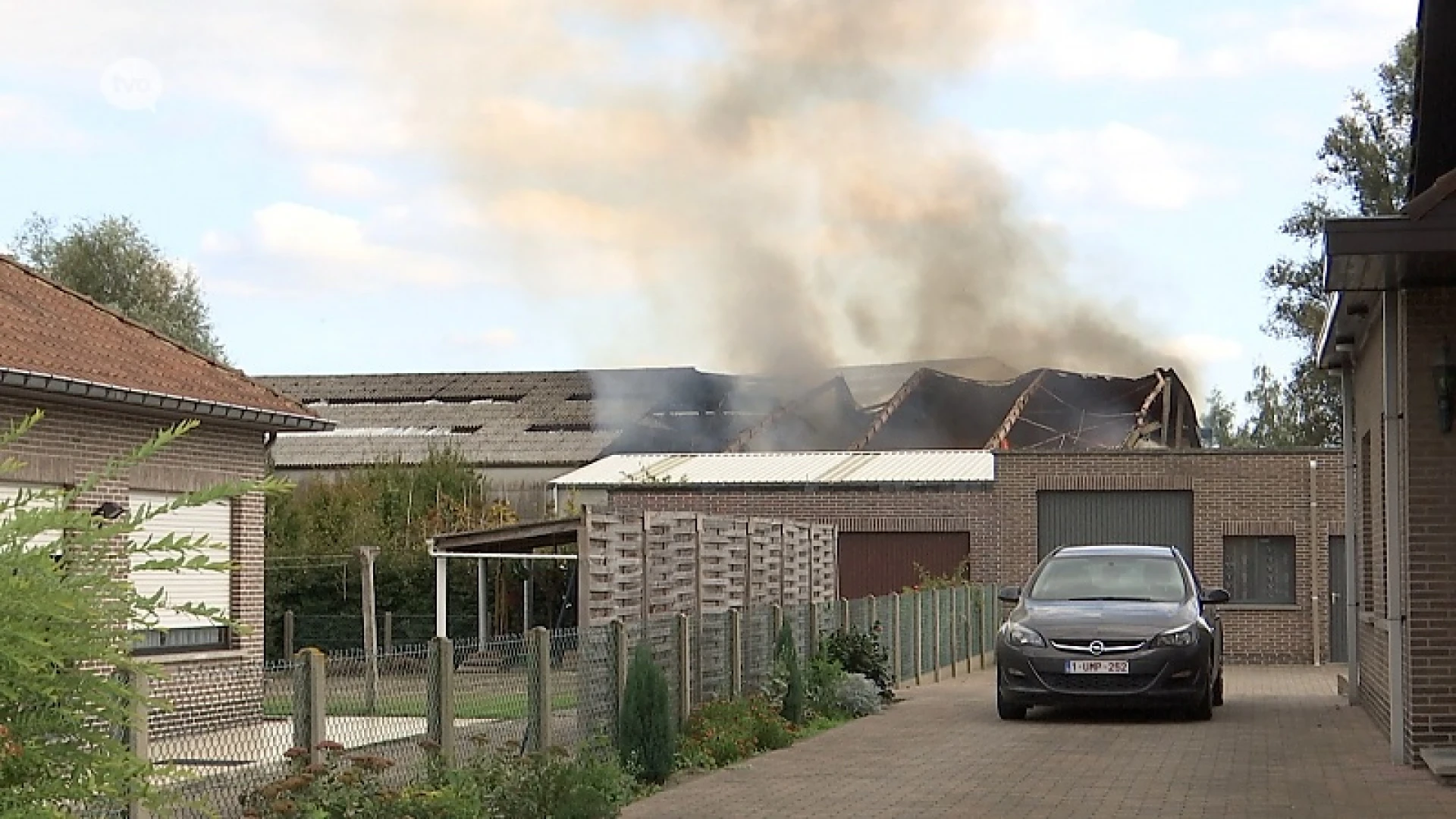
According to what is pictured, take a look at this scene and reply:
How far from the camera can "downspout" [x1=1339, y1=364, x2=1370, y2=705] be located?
20578 millimetres

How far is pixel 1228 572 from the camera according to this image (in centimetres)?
3550

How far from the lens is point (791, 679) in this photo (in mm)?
18438

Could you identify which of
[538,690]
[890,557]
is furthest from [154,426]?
[890,557]

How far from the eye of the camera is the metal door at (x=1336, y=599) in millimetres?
34750

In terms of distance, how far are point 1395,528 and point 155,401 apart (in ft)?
35.8

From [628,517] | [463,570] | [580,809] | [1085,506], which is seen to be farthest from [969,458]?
[580,809]

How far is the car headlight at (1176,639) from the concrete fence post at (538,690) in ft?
25.5

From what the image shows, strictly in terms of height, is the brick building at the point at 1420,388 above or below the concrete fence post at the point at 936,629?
above

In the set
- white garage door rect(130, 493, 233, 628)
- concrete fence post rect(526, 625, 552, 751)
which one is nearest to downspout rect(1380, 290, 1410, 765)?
concrete fence post rect(526, 625, 552, 751)

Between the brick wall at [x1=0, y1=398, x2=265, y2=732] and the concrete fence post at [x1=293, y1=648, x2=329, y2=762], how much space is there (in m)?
6.13

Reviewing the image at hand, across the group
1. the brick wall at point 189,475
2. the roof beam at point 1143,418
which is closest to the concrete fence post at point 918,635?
the brick wall at point 189,475

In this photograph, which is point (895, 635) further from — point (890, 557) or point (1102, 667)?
point (890, 557)

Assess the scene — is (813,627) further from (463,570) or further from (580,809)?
(463,570)

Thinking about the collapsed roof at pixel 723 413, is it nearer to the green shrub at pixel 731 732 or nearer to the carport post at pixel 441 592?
the carport post at pixel 441 592
